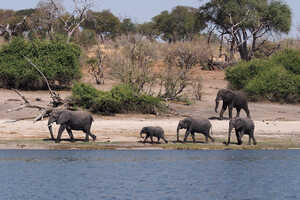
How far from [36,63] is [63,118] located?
43.9ft

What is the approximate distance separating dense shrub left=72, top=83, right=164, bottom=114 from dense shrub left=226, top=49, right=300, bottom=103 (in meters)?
8.85

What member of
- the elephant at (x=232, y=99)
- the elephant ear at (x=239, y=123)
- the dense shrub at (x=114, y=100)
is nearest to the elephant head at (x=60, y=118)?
the dense shrub at (x=114, y=100)

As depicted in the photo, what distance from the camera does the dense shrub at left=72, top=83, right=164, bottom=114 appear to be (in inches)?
1137

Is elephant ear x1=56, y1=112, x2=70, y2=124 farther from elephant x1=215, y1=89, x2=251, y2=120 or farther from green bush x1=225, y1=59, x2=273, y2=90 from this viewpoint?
green bush x1=225, y1=59, x2=273, y2=90

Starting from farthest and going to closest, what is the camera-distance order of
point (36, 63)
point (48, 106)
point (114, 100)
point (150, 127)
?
point (36, 63) < point (48, 106) < point (114, 100) < point (150, 127)

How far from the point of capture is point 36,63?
35.5m

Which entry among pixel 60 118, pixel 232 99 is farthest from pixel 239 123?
pixel 232 99

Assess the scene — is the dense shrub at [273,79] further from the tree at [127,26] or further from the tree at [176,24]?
the tree at [127,26]

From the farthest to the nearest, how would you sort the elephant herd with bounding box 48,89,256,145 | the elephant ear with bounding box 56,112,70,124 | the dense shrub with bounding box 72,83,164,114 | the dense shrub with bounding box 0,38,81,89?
the dense shrub with bounding box 0,38,81,89 < the dense shrub with bounding box 72,83,164,114 < the elephant herd with bounding box 48,89,256,145 < the elephant ear with bounding box 56,112,70,124

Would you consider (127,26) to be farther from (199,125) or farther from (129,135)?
(199,125)

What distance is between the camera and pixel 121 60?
1255 inches

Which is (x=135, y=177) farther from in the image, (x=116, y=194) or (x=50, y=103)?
(x=50, y=103)

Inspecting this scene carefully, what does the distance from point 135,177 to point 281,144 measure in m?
7.24

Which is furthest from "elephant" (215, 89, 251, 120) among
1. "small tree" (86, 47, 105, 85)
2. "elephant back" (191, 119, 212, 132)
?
"small tree" (86, 47, 105, 85)
